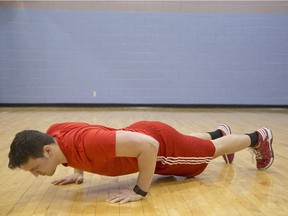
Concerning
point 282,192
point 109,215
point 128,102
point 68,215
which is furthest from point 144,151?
point 128,102

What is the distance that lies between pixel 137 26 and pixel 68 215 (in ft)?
21.8

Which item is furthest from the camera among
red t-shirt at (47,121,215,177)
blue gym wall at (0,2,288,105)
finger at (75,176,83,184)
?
blue gym wall at (0,2,288,105)

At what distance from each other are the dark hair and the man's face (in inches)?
0.8

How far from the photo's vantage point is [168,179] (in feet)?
7.68

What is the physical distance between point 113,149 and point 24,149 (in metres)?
0.41

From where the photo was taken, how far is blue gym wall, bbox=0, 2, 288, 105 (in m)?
7.80

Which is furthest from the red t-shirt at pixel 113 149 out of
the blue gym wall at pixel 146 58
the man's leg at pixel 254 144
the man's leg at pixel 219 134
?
the blue gym wall at pixel 146 58

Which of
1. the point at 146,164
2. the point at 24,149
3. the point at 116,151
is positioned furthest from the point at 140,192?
the point at 24,149

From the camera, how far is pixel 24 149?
1614 mm

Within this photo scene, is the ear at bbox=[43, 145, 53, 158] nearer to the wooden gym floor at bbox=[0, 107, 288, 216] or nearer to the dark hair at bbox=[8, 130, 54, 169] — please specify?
the dark hair at bbox=[8, 130, 54, 169]

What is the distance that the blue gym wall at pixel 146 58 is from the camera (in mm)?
7797

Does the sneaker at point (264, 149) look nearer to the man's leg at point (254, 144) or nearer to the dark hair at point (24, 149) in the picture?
the man's leg at point (254, 144)

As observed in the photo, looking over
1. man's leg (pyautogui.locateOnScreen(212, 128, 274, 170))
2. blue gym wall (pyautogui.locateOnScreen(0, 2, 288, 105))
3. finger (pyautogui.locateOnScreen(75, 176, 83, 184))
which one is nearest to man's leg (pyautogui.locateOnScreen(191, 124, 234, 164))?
man's leg (pyautogui.locateOnScreen(212, 128, 274, 170))

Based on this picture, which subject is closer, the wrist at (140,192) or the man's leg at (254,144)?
the wrist at (140,192)
